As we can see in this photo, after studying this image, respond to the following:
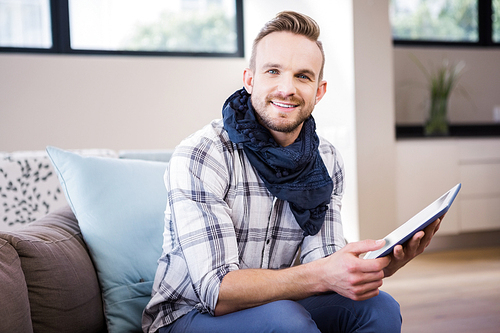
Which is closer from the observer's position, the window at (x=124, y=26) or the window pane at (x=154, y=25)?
the window at (x=124, y=26)

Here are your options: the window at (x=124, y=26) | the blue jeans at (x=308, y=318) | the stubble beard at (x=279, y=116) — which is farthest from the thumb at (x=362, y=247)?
the window at (x=124, y=26)

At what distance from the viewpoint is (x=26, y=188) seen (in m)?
1.99

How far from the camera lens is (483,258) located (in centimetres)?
333

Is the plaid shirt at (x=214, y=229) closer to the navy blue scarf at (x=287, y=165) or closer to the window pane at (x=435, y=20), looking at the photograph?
the navy blue scarf at (x=287, y=165)

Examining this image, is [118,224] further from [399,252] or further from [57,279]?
[399,252]

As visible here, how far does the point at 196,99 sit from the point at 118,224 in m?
2.56

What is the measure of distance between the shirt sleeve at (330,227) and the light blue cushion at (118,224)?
17.3 inches

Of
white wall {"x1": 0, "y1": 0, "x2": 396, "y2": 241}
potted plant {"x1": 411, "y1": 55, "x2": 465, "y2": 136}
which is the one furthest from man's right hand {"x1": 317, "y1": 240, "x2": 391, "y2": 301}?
potted plant {"x1": 411, "y1": 55, "x2": 465, "y2": 136}

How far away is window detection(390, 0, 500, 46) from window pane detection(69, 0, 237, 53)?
1393 mm

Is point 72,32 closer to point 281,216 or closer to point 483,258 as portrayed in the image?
point 281,216

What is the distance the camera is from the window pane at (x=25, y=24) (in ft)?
11.5

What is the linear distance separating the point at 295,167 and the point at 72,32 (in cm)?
301

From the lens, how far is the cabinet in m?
3.31

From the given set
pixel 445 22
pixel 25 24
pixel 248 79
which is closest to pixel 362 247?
pixel 248 79
